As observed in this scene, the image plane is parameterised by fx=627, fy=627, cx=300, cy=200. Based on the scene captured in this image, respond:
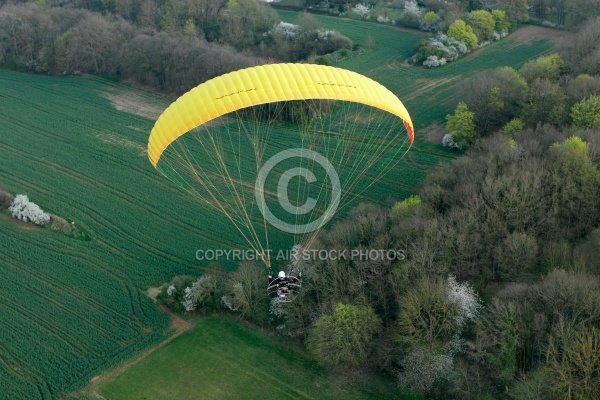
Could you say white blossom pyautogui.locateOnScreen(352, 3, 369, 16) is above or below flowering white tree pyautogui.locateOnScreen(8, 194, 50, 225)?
above

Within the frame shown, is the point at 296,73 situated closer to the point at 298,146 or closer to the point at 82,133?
the point at 298,146

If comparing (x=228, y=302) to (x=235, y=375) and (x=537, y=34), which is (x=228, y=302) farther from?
(x=537, y=34)

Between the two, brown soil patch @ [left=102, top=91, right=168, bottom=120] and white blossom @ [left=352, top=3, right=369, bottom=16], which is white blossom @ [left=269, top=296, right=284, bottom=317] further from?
white blossom @ [left=352, top=3, right=369, bottom=16]

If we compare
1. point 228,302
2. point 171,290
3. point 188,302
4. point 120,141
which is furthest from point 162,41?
point 228,302

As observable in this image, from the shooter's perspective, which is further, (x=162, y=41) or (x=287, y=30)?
(x=287, y=30)

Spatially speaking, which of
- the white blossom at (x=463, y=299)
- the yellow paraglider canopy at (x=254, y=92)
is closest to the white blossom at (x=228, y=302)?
the yellow paraglider canopy at (x=254, y=92)

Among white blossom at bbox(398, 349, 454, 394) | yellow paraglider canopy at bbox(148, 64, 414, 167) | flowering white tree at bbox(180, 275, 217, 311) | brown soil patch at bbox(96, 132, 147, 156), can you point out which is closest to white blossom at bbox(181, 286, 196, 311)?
flowering white tree at bbox(180, 275, 217, 311)
